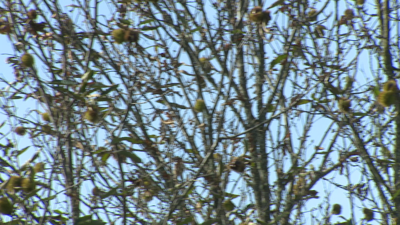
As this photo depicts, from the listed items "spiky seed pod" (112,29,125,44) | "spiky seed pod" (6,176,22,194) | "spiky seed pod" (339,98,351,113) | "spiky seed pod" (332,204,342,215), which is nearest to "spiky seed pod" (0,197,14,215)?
"spiky seed pod" (6,176,22,194)

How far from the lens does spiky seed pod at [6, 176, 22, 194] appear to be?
9.12 feet

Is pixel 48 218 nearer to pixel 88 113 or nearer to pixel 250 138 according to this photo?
pixel 88 113

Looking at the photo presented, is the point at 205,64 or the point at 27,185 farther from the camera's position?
the point at 205,64

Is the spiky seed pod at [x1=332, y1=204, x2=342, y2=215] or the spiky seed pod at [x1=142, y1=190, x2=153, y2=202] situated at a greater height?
the spiky seed pod at [x1=332, y1=204, x2=342, y2=215]

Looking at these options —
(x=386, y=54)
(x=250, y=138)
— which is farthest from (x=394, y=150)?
(x=250, y=138)

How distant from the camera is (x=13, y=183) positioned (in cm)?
280

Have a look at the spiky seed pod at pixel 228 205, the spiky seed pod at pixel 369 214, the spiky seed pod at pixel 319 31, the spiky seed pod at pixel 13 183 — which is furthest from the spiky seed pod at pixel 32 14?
the spiky seed pod at pixel 369 214

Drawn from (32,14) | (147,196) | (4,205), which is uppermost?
(32,14)

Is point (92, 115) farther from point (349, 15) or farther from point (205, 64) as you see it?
point (349, 15)

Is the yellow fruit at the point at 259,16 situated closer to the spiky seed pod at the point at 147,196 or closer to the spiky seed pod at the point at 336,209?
the spiky seed pod at the point at 147,196

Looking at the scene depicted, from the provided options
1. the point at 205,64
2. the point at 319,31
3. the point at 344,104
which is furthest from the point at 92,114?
the point at 319,31

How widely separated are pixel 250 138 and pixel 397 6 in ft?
7.83

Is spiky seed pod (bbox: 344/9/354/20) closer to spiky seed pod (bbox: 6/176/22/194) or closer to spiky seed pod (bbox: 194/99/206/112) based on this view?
spiky seed pod (bbox: 194/99/206/112)

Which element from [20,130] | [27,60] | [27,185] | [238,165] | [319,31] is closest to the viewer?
[27,185]
